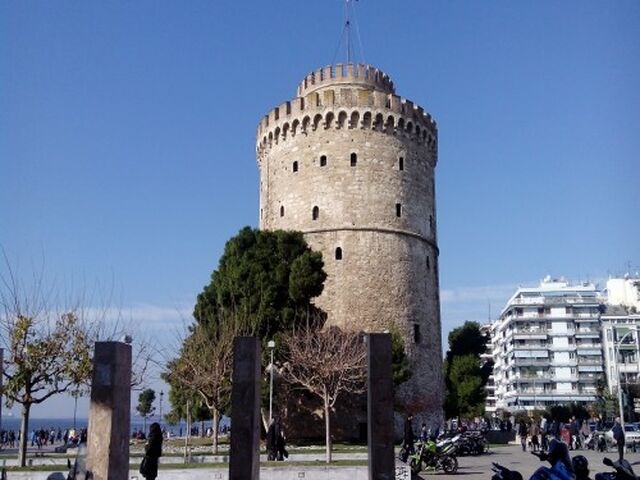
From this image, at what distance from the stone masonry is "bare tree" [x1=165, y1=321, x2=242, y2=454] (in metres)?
6.84

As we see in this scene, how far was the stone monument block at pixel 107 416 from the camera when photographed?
905 centimetres

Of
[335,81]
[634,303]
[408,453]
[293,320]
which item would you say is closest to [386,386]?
[408,453]

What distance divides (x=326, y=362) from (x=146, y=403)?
100 ft

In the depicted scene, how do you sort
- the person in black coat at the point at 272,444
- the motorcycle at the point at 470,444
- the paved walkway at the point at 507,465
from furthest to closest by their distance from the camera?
the motorcycle at the point at 470,444 < the person in black coat at the point at 272,444 < the paved walkway at the point at 507,465

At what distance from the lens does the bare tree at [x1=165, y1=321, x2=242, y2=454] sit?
72.3ft

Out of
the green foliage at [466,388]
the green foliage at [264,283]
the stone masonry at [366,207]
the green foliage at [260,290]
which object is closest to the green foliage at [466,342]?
the green foliage at [466,388]

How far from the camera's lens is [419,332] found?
3234 cm

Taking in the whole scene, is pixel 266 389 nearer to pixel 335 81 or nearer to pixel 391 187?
pixel 391 187

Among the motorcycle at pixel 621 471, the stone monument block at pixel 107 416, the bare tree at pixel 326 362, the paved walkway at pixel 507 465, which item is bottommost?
the paved walkway at pixel 507 465

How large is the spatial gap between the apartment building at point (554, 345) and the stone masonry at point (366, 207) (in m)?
42.9

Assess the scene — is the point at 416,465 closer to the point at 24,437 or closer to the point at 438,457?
the point at 438,457

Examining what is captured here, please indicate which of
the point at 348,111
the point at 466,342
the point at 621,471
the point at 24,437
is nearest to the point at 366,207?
the point at 348,111

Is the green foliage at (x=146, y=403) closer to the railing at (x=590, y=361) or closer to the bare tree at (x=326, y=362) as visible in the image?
the bare tree at (x=326, y=362)

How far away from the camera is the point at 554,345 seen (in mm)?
73000
